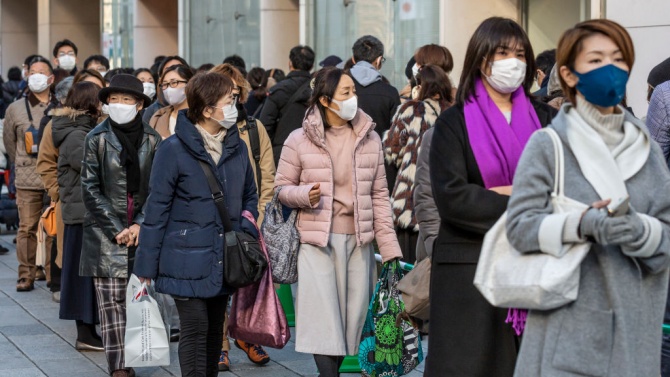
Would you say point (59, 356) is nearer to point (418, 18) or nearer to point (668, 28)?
point (668, 28)

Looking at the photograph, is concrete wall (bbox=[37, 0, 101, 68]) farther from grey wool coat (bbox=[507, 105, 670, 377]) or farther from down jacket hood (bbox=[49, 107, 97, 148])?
grey wool coat (bbox=[507, 105, 670, 377])

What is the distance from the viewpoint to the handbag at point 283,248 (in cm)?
715

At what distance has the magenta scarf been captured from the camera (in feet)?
16.2

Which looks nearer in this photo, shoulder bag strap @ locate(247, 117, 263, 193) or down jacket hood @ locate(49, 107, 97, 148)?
shoulder bag strap @ locate(247, 117, 263, 193)

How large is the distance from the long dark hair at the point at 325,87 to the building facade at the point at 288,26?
4.43m

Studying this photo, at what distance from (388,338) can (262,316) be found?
0.71 metres

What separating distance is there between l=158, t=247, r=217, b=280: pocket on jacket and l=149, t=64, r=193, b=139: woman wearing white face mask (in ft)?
9.01

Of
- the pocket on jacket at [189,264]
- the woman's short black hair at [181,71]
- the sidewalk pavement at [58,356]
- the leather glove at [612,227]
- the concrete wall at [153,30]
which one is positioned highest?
the concrete wall at [153,30]

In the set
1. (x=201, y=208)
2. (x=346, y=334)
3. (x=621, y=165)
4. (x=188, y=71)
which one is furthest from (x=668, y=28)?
(x=621, y=165)

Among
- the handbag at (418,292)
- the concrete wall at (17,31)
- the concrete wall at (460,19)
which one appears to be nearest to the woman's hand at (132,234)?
the handbag at (418,292)

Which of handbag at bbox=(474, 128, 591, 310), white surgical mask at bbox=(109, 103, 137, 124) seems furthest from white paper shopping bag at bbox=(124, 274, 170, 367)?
handbag at bbox=(474, 128, 591, 310)

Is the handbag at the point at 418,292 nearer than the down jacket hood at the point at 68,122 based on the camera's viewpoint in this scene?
Yes

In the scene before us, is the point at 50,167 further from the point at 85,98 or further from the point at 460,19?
the point at 460,19

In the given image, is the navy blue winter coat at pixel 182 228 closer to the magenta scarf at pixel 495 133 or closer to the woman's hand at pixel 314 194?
the woman's hand at pixel 314 194
